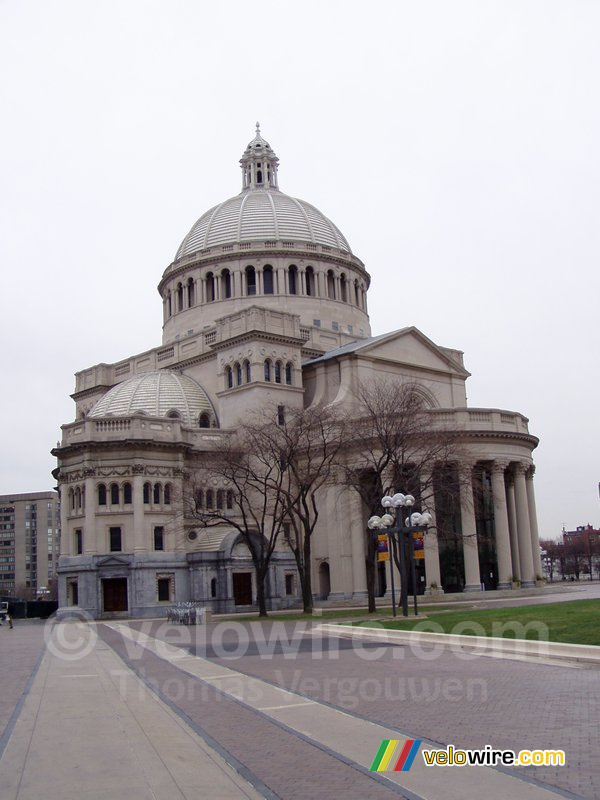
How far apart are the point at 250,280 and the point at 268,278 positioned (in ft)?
6.17

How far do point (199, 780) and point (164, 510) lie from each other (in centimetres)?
6290

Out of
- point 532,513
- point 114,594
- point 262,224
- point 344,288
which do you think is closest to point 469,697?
point 114,594

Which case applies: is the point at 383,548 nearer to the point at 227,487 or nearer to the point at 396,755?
the point at 227,487

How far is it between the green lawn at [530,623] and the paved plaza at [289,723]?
306cm

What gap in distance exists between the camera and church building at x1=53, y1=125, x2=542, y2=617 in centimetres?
7081

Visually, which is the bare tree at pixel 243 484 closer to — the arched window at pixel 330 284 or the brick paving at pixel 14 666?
the brick paving at pixel 14 666

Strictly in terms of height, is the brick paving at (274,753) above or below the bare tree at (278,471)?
below

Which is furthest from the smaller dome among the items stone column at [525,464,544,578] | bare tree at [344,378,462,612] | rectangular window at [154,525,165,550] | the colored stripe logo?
the colored stripe logo

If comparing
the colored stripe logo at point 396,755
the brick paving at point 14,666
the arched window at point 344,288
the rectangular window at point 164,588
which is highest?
the arched window at point 344,288

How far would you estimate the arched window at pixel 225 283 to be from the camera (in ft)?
302

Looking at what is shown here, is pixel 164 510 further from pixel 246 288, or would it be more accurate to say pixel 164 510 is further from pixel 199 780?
pixel 199 780

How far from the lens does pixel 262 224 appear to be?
9538 centimetres

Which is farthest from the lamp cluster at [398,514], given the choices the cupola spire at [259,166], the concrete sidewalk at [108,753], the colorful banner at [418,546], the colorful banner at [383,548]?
the cupola spire at [259,166]

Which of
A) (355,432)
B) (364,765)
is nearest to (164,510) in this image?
(355,432)
